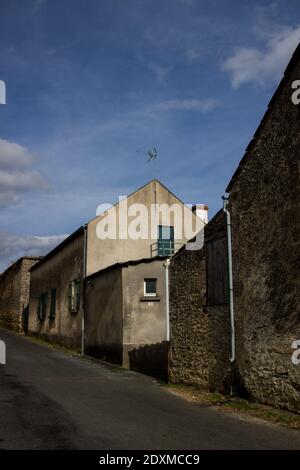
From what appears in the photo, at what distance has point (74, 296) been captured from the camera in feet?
76.4

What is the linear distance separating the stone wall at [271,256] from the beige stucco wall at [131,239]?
11818 mm

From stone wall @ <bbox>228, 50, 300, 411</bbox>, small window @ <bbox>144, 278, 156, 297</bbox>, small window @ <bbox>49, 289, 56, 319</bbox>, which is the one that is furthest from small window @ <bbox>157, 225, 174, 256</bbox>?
stone wall @ <bbox>228, 50, 300, 411</bbox>

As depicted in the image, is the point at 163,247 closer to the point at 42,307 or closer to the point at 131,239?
the point at 131,239

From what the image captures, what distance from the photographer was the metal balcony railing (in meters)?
23.5

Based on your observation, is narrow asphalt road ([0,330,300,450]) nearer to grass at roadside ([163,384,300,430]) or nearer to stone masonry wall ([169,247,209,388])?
grass at roadside ([163,384,300,430])

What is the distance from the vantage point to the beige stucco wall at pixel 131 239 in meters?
22.1

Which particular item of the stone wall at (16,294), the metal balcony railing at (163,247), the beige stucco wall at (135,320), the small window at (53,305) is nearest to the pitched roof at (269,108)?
the beige stucco wall at (135,320)

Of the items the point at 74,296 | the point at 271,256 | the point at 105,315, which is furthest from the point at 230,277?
the point at 74,296

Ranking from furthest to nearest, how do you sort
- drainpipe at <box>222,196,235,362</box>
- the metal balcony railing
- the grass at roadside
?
the metal balcony railing
drainpipe at <box>222,196,235,362</box>
the grass at roadside

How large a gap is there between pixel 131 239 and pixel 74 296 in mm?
3699

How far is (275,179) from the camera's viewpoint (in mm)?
9875

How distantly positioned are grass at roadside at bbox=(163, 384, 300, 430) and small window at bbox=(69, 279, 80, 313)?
35.4 feet
